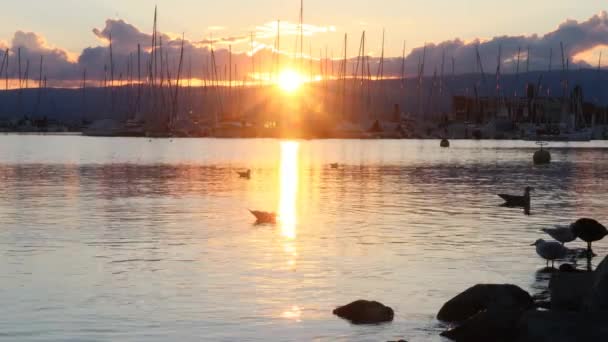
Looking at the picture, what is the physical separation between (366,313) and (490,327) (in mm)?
2814

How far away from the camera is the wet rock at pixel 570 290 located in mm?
17031

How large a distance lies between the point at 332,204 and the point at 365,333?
26862mm

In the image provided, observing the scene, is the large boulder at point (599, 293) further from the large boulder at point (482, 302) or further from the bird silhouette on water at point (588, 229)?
the bird silhouette on water at point (588, 229)

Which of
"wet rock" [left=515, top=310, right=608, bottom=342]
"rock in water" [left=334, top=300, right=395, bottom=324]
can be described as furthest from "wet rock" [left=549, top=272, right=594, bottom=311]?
"rock in water" [left=334, top=300, right=395, bottom=324]

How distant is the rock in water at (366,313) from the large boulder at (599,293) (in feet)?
12.0

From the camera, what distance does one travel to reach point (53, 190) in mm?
51156

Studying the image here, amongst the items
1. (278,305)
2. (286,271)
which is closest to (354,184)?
(286,271)

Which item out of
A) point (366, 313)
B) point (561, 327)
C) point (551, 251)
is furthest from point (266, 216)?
point (561, 327)

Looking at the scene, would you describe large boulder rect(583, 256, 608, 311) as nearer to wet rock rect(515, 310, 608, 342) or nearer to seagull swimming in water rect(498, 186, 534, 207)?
wet rock rect(515, 310, 608, 342)

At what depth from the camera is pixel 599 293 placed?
1551 centimetres

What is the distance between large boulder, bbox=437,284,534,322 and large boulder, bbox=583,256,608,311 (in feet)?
5.18

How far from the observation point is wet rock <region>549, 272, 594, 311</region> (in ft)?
55.9

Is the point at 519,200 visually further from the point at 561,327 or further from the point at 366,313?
the point at 561,327

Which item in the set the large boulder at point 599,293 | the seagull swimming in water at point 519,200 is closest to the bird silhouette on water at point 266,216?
the seagull swimming in water at point 519,200
